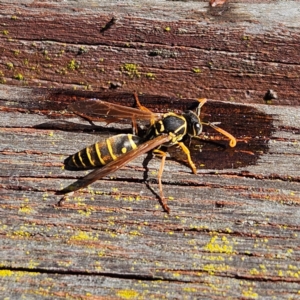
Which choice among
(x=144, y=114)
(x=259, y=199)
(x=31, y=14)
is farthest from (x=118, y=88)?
(x=259, y=199)

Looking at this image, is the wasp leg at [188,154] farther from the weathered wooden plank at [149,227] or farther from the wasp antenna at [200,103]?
the wasp antenna at [200,103]

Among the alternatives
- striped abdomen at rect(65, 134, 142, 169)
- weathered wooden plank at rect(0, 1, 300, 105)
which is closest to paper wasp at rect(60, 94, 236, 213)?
striped abdomen at rect(65, 134, 142, 169)

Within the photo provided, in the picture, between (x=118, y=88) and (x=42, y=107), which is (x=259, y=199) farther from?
(x=42, y=107)

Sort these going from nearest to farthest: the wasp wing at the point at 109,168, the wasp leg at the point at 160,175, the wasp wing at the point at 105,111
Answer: the wasp leg at the point at 160,175, the wasp wing at the point at 109,168, the wasp wing at the point at 105,111

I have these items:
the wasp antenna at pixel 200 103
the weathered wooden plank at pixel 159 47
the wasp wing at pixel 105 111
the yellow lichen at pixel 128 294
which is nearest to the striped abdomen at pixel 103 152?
the wasp wing at pixel 105 111

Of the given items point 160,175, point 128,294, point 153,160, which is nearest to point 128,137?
point 153,160

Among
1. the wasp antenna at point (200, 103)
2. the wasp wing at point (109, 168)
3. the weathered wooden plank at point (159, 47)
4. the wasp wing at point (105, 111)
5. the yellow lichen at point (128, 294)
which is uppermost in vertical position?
the weathered wooden plank at point (159, 47)

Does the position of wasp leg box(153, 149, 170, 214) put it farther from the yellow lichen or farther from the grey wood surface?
the yellow lichen

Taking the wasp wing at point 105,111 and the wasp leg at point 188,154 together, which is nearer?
the wasp leg at point 188,154
